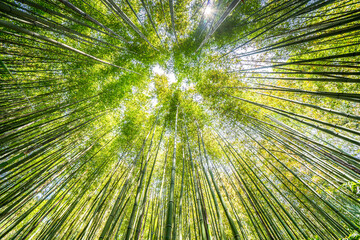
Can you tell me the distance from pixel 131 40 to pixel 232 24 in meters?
3.08

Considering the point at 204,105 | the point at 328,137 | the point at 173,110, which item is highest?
the point at 328,137

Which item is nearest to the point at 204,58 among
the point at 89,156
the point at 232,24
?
the point at 232,24

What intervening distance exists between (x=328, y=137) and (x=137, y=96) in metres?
6.23

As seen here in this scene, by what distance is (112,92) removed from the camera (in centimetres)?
446

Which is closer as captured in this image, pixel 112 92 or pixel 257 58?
pixel 257 58

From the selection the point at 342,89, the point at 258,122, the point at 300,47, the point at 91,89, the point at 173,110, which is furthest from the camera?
the point at 173,110

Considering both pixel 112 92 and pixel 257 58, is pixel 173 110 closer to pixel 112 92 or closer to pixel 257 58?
pixel 112 92

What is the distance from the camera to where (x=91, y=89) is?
4.27 metres

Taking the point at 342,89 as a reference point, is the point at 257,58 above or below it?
above

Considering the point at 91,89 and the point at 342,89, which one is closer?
the point at 342,89

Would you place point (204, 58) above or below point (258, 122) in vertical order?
above

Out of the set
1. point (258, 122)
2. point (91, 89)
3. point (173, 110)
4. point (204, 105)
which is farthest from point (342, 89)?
point (91, 89)

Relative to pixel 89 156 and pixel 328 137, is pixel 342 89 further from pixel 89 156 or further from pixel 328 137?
pixel 89 156

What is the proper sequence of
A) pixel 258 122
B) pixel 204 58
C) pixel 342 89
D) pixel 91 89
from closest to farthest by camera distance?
pixel 342 89 < pixel 258 122 < pixel 91 89 < pixel 204 58
